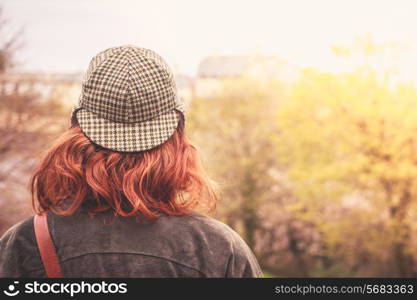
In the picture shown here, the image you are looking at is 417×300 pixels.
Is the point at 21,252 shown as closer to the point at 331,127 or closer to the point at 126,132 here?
the point at 126,132

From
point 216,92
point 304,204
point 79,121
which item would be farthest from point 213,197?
point 216,92

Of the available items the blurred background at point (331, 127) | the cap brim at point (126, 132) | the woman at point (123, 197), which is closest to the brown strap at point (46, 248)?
the woman at point (123, 197)

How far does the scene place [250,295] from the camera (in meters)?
1.74

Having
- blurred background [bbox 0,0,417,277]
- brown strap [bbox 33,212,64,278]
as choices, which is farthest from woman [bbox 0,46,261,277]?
blurred background [bbox 0,0,417,277]

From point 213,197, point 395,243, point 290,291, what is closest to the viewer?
point 213,197

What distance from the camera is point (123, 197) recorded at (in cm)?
156

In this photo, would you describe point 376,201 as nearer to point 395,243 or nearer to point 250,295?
point 395,243

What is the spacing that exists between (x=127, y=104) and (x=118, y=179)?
25cm

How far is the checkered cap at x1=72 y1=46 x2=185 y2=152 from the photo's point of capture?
1576 mm

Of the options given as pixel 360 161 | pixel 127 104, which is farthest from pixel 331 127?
pixel 127 104

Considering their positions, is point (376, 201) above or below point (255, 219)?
above

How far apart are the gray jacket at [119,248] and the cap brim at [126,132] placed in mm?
232

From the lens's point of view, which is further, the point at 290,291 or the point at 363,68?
the point at 363,68

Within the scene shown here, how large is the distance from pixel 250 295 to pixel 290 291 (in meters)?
0.35
